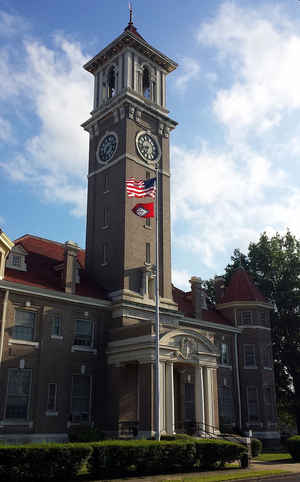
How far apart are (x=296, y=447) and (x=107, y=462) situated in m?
14.0

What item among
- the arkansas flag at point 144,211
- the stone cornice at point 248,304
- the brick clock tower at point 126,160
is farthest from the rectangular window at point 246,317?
the arkansas flag at point 144,211

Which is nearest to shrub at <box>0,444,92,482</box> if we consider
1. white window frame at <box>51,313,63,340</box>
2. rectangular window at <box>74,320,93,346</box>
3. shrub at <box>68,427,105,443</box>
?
shrub at <box>68,427,105,443</box>

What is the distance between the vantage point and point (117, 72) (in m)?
42.9

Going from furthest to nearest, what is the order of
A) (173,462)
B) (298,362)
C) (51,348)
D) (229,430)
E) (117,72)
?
(298,362) < (117,72) < (229,430) < (51,348) < (173,462)

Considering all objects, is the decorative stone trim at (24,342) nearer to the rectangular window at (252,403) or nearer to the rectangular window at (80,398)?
the rectangular window at (80,398)

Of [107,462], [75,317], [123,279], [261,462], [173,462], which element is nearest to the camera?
[107,462]

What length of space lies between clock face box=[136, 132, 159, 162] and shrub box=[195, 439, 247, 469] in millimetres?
24154

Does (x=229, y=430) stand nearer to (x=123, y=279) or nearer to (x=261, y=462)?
(x=261, y=462)

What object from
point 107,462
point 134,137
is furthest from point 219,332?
point 107,462

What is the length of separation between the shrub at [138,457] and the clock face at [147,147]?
81.6ft

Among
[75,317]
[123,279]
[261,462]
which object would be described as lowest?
[261,462]

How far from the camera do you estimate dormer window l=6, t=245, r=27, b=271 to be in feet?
105

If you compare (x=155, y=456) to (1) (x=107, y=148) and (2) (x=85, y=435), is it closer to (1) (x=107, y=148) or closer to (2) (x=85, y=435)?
(2) (x=85, y=435)

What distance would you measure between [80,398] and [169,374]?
6.51m
